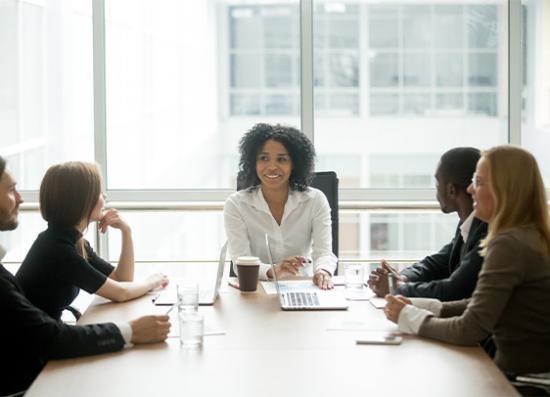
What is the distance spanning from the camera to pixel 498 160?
2840 millimetres

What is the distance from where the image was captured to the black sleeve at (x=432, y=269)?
12.4 ft

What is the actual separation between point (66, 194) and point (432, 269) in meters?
1.44

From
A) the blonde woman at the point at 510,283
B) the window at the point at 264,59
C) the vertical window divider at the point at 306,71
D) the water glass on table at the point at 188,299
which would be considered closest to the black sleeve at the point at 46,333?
the water glass on table at the point at 188,299

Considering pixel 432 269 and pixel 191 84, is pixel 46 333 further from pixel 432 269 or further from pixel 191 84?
pixel 191 84

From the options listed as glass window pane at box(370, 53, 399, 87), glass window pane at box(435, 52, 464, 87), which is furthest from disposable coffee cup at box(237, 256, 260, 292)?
glass window pane at box(435, 52, 464, 87)

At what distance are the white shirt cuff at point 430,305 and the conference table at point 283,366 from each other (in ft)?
0.37

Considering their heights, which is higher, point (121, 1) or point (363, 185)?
point (121, 1)

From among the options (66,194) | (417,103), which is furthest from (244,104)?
(66,194)

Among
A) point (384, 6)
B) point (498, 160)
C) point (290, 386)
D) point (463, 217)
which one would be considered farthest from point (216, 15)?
point (290, 386)

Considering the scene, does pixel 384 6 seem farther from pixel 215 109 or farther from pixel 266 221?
pixel 266 221

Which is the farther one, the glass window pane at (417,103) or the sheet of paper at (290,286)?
the glass window pane at (417,103)

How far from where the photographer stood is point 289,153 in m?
4.32

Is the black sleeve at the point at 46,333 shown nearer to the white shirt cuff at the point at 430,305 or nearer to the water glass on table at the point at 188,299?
the water glass on table at the point at 188,299

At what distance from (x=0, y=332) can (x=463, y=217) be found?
163cm
